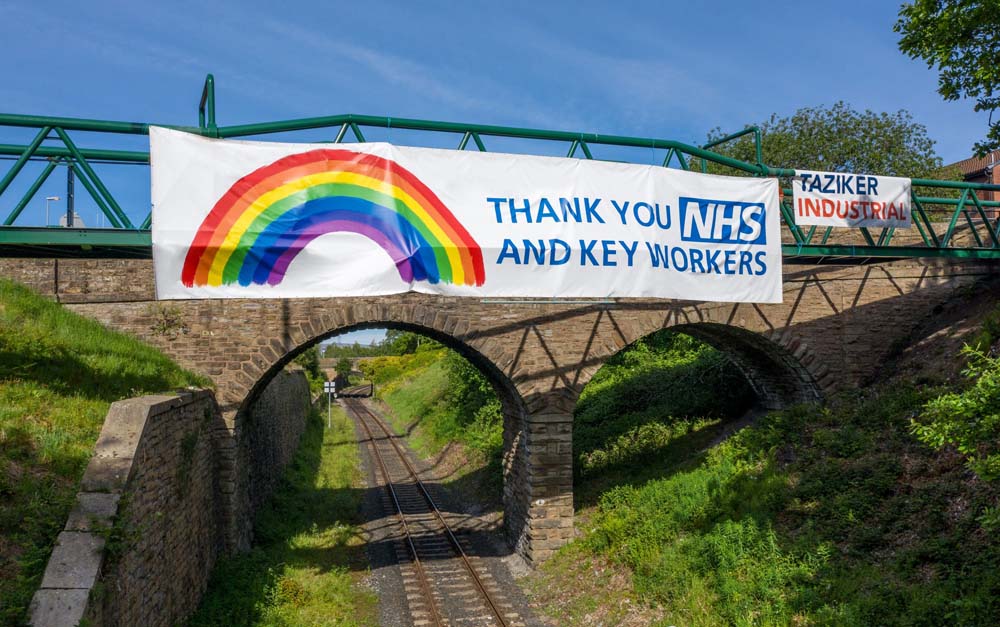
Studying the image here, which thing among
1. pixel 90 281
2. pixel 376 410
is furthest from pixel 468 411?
pixel 376 410

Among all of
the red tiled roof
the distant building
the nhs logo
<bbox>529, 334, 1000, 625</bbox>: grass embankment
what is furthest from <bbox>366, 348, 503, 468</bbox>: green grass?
the red tiled roof

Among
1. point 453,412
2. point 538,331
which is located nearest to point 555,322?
point 538,331

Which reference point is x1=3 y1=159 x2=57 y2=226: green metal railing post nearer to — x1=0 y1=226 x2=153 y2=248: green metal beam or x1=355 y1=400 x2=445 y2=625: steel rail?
x1=0 y1=226 x2=153 y2=248: green metal beam

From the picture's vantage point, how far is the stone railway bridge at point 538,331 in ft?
40.5

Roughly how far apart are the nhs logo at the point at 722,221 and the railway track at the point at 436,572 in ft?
23.1

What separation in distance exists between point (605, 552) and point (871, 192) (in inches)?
312

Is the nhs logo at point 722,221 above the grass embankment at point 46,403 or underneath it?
above

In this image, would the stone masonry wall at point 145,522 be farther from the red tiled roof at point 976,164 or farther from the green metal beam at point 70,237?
the red tiled roof at point 976,164

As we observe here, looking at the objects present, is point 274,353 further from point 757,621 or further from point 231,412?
point 757,621

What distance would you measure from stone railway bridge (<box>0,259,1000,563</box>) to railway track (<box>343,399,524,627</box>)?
134cm

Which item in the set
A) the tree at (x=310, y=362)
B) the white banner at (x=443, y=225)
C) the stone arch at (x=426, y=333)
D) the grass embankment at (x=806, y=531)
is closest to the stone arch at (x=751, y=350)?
the grass embankment at (x=806, y=531)

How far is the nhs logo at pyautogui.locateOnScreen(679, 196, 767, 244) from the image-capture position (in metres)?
9.77

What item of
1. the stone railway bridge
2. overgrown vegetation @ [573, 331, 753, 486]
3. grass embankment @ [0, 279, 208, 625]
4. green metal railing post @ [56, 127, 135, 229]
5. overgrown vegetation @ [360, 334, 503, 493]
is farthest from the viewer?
overgrown vegetation @ [360, 334, 503, 493]

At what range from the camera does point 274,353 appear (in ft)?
41.1
